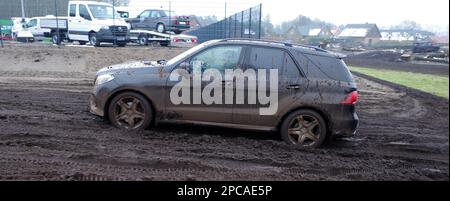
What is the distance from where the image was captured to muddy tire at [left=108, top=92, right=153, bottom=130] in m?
6.59

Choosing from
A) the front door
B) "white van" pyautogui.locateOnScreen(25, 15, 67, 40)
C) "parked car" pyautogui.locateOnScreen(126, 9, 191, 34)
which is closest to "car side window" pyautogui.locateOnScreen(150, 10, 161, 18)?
"parked car" pyautogui.locateOnScreen(126, 9, 191, 34)

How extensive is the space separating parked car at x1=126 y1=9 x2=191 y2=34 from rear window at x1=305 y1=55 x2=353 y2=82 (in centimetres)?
1869

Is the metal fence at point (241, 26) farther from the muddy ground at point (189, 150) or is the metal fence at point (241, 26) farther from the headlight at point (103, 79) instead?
the headlight at point (103, 79)

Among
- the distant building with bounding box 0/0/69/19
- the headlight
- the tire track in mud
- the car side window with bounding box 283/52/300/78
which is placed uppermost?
the distant building with bounding box 0/0/69/19

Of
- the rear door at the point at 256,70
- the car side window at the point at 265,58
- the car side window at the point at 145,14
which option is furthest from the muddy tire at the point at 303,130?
the car side window at the point at 145,14

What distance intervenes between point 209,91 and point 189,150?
1080mm

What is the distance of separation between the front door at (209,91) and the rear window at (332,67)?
1226 mm

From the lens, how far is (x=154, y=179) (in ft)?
15.6

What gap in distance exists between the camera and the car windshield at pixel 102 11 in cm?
2056

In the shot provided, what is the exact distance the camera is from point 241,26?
73.2 ft

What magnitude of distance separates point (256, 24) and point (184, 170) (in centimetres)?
1736

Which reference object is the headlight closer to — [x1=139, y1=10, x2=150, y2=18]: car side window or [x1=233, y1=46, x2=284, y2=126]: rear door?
[x1=233, y1=46, x2=284, y2=126]: rear door
